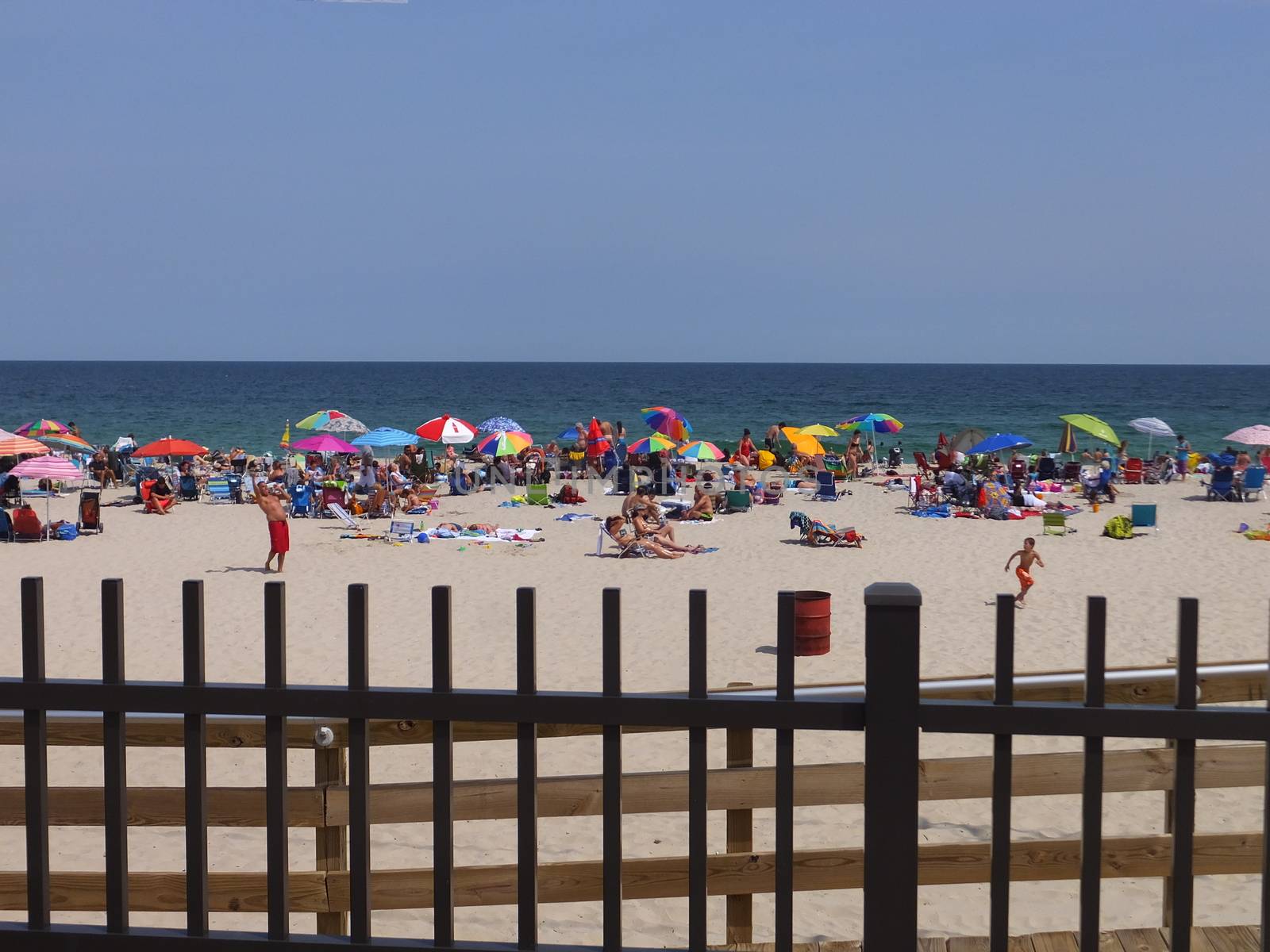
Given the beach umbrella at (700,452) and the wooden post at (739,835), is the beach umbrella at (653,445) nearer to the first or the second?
the beach umbrella at (700,452)

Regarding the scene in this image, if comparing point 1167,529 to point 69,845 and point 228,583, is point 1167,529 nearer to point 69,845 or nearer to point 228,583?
point 228,583

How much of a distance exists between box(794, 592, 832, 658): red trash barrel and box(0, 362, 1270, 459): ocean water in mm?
38092

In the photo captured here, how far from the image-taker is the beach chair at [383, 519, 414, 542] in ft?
61.8

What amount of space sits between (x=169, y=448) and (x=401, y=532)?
7154mm

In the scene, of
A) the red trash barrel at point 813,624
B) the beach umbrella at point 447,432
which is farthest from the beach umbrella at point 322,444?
the red trash barrel at point 813,624

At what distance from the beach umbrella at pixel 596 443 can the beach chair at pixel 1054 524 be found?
1097cm

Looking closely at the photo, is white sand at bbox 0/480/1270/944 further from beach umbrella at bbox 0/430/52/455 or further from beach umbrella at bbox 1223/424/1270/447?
beach umbrella at bbox 0/430/52/455

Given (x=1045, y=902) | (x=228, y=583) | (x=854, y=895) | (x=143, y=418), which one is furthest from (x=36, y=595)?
(x=143, y=418)

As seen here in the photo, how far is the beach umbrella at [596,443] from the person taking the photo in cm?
2739

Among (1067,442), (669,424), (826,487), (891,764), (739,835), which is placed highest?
(891,764)

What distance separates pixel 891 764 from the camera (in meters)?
2.32

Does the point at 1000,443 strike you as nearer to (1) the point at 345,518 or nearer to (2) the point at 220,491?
(1) the point at 345,518

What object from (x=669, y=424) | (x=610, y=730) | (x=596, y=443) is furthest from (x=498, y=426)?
(x=610, y=730)

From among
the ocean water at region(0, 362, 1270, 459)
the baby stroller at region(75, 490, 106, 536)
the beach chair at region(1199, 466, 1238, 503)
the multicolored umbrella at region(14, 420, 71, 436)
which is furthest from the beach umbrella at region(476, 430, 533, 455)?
the ocean water at region(0, 362, 1270, 459)
